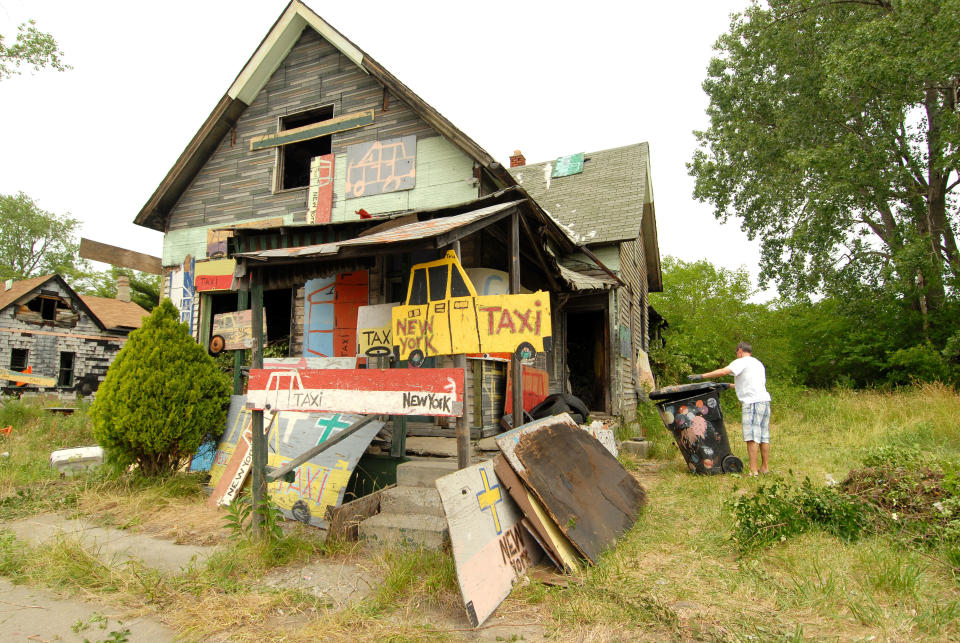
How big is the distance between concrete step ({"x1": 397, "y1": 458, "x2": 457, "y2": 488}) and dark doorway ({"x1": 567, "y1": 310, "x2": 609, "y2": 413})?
30.9 ft

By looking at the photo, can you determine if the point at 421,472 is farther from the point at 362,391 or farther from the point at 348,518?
the point at 362,391

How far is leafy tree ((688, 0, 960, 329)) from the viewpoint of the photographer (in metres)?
12.7

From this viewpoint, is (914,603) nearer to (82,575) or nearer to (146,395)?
(82,575)

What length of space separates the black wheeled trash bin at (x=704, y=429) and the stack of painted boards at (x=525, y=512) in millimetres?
2110

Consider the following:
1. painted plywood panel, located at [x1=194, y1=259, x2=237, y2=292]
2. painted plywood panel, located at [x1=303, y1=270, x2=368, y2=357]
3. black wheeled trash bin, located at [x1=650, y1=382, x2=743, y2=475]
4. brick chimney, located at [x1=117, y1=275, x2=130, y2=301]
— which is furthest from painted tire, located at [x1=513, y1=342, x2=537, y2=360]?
brick chimney, located at [x1=117, y1=275, x2=130, y2=301]

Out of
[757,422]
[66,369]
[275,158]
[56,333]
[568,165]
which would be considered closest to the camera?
[757,422]

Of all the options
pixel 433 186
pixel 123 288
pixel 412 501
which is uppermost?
pixel 123 288

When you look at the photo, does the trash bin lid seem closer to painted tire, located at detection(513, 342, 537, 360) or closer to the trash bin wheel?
the trash bin wheel

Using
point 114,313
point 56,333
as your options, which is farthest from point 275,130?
point 114,313

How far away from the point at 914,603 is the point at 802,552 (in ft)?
2.54

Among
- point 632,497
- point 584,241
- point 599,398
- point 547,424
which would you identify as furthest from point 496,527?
point 599,398

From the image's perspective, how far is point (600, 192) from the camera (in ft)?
38.7

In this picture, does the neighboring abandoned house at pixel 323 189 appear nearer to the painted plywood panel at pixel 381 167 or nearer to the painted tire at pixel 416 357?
the painted plywood panel at pixel 381 167

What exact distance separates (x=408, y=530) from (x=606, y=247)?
7746 millimetres
